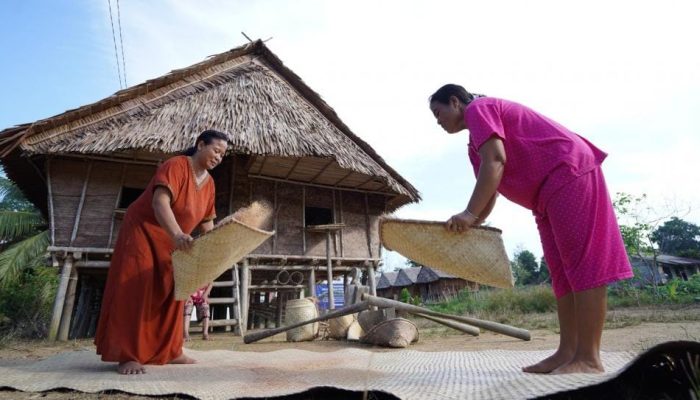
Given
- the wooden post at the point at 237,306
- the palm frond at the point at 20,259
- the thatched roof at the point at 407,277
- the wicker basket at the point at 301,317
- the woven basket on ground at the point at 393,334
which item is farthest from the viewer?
the thatched roof at the point at 407,277

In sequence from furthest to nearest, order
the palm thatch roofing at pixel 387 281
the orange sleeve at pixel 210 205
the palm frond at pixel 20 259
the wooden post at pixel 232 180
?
the palm thatch roofing at pixel 387 281, the palm frond at pixel 20 259, the wooden post at pixel 232 180, the orange sleeve at pixel 210 205

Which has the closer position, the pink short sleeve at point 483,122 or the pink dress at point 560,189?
the pink dress at point 560,189

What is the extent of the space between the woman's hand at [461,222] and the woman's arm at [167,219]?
1.43 m

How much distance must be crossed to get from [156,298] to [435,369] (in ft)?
5.87

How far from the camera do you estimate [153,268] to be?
260 cm

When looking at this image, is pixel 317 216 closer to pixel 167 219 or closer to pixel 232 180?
pixel 232 180

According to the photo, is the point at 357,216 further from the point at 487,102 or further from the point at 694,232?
the point at 694,232

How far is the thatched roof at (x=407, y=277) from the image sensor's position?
30.2m

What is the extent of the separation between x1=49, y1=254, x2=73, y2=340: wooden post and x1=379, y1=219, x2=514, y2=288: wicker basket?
288 inches

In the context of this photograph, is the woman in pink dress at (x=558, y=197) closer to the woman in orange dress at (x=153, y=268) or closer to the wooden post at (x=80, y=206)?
the woman in orange dress at (x=153, y=268)

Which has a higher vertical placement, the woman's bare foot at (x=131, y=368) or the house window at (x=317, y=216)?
the house window at (x=317, y=216)

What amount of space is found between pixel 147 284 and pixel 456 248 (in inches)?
74.8

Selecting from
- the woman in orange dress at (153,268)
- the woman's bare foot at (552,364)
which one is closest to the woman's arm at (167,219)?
the woman in orange dress at (153,268)

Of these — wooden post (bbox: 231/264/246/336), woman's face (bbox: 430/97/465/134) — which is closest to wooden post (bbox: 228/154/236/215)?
wooden post (bbox: 231/264/246/336)
